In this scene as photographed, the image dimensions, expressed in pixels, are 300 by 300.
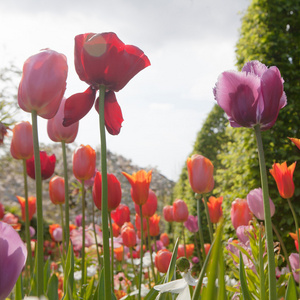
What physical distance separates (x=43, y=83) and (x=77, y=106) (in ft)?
0.32

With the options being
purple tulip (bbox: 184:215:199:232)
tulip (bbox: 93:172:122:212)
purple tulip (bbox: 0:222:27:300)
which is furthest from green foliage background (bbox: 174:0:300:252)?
purple tulip (bbox: 0:222:27:300)

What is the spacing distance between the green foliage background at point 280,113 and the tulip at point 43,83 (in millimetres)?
3369

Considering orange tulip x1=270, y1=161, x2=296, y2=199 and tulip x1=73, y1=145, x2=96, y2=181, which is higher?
tulip x1=73, y1=145, x2=96, y2=181

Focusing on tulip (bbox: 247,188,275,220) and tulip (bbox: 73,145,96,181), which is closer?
tulip (bbox: 73,145,96,181)

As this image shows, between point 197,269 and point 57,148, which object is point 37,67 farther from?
point 57,148

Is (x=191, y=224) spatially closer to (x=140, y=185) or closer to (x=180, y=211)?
(x=180, y=211)

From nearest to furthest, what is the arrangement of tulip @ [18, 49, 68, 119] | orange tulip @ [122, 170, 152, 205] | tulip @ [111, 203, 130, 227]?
tulip @ [18, 49, 68, 119]
orange tulip @ [122, 170, 152, 205]
tulip @ [111, 203, 130, 227]

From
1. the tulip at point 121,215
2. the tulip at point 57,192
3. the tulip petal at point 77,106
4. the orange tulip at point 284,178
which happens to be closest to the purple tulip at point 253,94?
the tulip petal at point 77,106

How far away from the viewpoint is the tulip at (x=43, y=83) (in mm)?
844

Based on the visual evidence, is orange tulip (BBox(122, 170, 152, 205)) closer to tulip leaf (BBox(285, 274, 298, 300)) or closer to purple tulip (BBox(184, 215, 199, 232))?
tulip leaf (BBox(285, 274, 298, 300))

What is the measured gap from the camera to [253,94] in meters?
0.89

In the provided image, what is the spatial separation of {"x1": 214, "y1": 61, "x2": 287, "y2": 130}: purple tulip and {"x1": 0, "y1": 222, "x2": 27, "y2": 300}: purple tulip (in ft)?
2.12

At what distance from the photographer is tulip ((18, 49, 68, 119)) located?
0.84 meters

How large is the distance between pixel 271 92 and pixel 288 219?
3.33 meters
